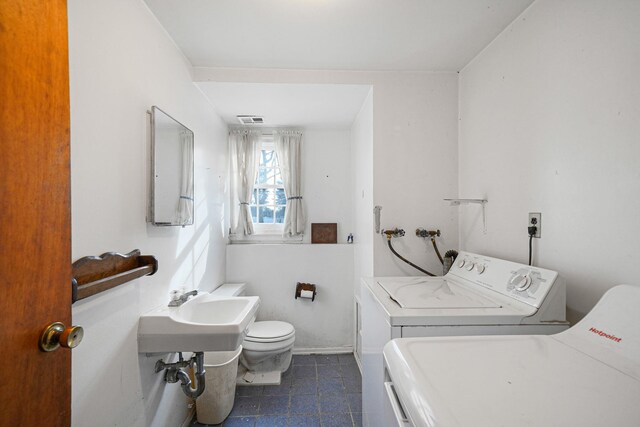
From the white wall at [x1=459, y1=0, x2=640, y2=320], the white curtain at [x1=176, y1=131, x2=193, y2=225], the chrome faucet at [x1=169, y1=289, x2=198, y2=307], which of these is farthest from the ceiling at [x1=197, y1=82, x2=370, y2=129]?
the chrome faucet at [x1=169, y1=289, x2=198, y2=307]

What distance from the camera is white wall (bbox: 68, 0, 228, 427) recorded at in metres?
0.96

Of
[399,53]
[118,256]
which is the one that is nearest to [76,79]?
[118,256]

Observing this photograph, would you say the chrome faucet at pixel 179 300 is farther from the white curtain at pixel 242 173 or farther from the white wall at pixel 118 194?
the white curtain at pixel 242 173

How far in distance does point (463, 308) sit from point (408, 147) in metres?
1.20

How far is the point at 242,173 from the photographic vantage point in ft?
9.39

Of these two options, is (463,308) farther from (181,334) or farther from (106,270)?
(106,270)

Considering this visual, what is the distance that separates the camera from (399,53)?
1790mm

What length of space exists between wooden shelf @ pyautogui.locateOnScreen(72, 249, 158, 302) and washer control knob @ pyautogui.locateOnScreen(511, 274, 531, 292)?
5.34ft

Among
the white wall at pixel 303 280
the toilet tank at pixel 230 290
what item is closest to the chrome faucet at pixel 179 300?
the toilet tank at pixel 230 290

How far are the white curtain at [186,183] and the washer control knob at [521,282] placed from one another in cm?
176

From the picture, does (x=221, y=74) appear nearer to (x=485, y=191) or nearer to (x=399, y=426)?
(x=485, y=191)

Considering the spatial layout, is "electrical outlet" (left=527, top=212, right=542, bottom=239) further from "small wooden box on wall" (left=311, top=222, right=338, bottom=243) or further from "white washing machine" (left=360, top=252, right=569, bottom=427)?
"small wooden box on wall" (left=311, top=222, right=338, bottom=243)

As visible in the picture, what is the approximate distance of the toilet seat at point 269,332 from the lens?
216 cm

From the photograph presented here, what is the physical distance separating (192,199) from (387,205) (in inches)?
52.8
